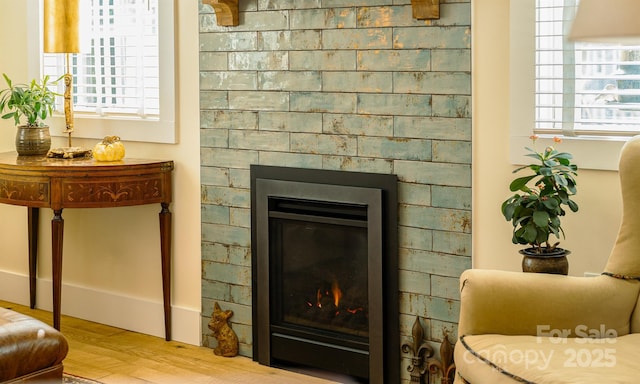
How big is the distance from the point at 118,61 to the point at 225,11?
83 cm

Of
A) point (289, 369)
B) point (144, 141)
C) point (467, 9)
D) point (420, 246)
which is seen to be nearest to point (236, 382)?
point (289, 369)

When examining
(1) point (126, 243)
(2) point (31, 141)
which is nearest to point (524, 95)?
(1) point (126, 243)

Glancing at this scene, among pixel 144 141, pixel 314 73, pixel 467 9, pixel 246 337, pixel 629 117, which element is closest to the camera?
pixel 629 117

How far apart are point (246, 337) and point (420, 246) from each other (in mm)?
1052

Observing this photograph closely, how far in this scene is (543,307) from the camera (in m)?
2.79

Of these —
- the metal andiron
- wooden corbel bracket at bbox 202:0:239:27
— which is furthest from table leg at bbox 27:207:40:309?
the metal andiron

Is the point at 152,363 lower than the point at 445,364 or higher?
lower

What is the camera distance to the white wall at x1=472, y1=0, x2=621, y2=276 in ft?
10.4

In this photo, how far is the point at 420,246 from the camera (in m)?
3.54

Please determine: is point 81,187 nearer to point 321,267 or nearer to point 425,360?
point 321,267

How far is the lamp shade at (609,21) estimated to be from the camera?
132 cm

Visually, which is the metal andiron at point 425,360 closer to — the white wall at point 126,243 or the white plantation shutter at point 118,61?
the white wall at point 126,243

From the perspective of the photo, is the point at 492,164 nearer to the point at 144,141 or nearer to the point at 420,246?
the point at 420,246

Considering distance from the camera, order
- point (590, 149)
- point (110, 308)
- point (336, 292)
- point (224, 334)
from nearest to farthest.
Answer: point (590, 149)
point (336, 292)
point (224, 334)
point (110, 308)
